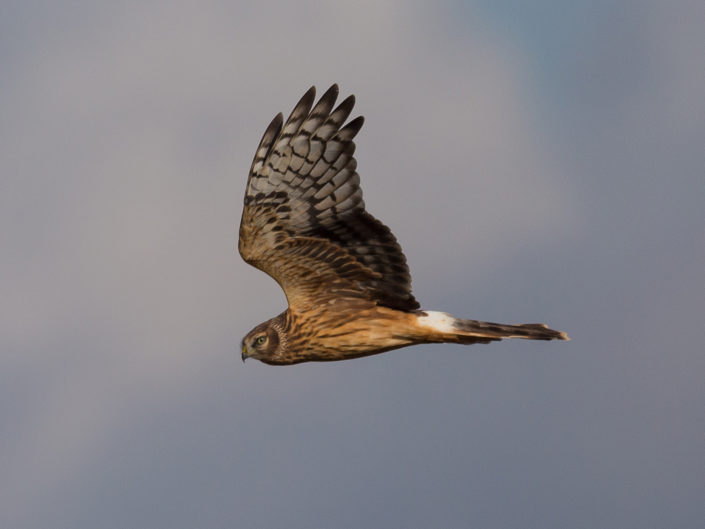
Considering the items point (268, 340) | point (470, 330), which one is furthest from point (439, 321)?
point (268, 340)

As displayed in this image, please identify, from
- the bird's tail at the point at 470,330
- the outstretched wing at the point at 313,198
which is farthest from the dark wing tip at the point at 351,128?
the bird's tail at the point at 470,330

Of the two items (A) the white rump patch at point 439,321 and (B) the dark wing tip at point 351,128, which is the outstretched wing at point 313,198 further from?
(A) the white rump patch at point 439,321

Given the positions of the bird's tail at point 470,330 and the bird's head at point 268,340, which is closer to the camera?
the bird's tail at point 470,330

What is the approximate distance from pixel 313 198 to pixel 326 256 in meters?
0.55

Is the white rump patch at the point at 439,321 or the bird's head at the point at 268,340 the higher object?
the white rump patch at the point at 439,321

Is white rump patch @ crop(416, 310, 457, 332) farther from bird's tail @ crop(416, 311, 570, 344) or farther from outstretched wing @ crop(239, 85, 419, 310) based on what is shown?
outstretched wing @ crop(239, 85, 419, 310)

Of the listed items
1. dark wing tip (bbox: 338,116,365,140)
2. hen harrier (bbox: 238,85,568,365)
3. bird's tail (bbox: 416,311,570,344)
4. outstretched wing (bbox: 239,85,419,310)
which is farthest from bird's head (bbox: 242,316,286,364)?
dark wing tip (bbox: 338,116,365,140)

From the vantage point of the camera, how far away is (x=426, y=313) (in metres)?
15.3

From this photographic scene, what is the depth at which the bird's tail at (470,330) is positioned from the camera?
15180mm

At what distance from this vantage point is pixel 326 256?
15312mm

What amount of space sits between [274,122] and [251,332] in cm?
193

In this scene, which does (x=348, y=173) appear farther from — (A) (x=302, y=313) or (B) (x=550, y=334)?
(B) (x=550, y=334)

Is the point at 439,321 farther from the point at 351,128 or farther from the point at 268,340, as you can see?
the point at 351,128

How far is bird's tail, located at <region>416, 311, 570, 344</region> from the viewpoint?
49.8 feet
